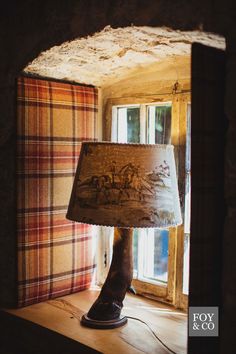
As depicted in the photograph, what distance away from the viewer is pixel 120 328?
1.85m

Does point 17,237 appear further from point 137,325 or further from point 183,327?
point 183,327

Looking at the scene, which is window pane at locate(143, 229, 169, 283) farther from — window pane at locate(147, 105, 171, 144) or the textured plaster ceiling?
the textured plaster ceiling

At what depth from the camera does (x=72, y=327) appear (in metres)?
1.85


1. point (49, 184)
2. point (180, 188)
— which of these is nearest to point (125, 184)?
point (180, 188)

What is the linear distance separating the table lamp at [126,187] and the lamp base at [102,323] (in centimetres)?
47

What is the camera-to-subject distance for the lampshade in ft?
5.35

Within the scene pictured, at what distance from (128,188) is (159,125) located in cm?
63

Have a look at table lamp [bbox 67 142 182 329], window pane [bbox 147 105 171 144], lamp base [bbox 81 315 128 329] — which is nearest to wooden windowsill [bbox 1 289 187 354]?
lamp base [bbox 81 315 128 329]

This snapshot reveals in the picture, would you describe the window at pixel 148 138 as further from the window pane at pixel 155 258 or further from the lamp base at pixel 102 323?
the lamp base at pixel 102 323

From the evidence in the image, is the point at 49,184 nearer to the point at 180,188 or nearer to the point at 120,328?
the point at 180,188

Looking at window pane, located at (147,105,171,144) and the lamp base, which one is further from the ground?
window pane, located at (147,105,171,144)

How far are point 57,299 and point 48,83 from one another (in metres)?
1.05

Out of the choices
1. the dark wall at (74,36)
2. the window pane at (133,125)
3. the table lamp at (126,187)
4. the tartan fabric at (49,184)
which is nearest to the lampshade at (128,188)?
the table lamp at (126,187)

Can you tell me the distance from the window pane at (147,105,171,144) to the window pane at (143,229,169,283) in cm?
46
